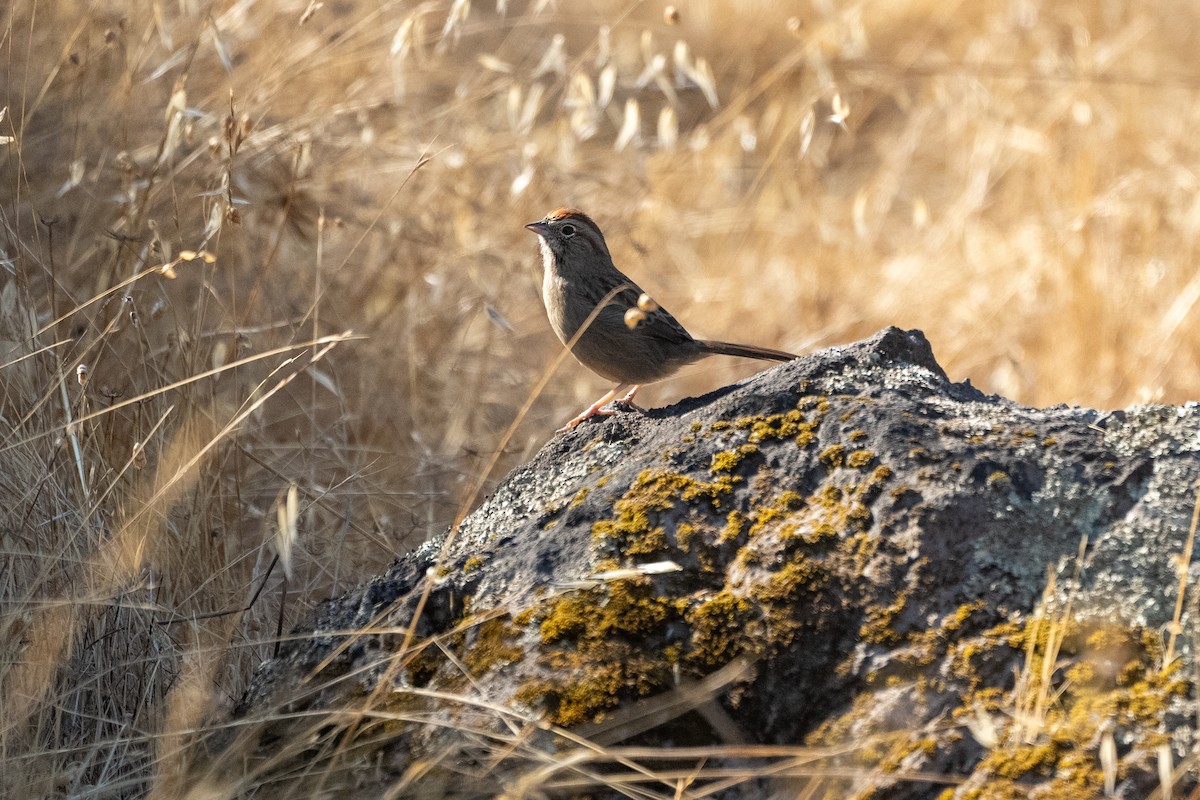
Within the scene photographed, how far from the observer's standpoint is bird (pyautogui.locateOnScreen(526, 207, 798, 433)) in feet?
14.9

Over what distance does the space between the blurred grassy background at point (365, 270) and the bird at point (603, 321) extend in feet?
1.28

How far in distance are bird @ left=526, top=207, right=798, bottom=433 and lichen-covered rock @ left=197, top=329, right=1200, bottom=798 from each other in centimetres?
164

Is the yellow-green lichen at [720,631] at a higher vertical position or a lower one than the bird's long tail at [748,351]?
lower

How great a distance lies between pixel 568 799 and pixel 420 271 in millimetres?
3595

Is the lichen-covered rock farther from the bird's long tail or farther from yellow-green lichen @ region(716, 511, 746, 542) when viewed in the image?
the bird's long tail

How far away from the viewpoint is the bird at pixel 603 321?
4551mm

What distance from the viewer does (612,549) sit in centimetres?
264

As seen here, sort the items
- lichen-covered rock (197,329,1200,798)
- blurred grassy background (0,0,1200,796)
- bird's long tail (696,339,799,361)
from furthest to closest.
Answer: bird's long tail (696,339,799,361) < blurred grassy background (0,0,1200,796) < lichen-covered rock (197,329,1200,798)

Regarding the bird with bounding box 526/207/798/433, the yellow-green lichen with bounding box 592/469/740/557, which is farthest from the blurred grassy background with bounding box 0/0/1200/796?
the yellow-green lichen with bounding box 592/469/740/557

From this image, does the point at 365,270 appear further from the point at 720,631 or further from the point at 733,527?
the point at 720,631

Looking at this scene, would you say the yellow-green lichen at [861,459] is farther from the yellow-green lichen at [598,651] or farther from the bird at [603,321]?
the bird at [603,321]

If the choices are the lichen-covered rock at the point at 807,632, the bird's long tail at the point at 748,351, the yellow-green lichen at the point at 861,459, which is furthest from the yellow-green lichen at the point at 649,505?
the bird's long tail at the point at 748,351

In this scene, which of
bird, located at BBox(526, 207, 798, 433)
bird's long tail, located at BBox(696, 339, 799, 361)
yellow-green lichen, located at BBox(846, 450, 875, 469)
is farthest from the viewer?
bird, located at BBox(526, 207, 798, 433)

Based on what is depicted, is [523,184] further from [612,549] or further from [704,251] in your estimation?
[704,251]
